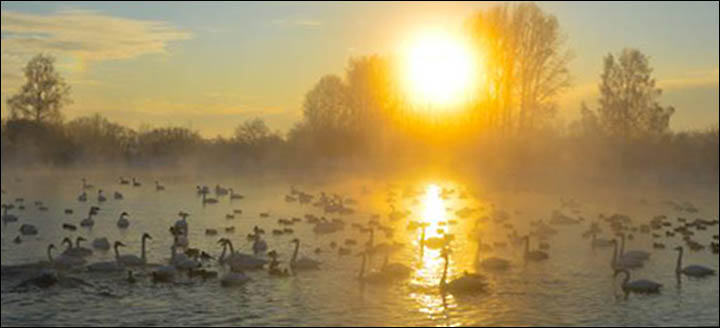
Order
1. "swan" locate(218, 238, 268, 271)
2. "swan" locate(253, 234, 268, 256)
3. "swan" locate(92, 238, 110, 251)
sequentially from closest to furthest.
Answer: "swan" locate(218, 238, 268, 271) < "swan" locate(92, 238, 110, 251) < "swan" locate(253, 234, 268, 256)

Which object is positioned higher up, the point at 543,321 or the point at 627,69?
the point at 627,69

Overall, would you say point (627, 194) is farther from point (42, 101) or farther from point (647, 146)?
point (42, 101)

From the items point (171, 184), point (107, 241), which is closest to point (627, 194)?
point (171, 184)

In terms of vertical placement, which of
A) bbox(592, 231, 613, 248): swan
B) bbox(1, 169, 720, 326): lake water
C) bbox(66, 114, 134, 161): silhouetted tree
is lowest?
bbox(1, 169, 720, 326): lake water

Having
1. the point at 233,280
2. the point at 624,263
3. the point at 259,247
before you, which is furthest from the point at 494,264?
the point at 233,280

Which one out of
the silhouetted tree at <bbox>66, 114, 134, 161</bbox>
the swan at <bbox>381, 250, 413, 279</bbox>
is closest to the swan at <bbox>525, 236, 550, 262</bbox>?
the swan at <bbox>381, 250, 413, 279</bbox>

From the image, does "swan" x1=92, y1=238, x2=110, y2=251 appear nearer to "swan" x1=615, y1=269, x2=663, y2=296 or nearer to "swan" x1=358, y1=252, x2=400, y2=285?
"swan" x1=358, y1=252, x2=400, y2=285

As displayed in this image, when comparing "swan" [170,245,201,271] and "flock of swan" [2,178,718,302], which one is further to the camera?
"swan" [170,245,201,271]

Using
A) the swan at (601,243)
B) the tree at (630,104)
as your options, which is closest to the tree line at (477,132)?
the tree at (630,104)

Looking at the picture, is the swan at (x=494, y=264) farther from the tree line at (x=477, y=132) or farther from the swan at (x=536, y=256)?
the tree line at (x=477, y=132)

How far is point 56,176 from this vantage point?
222 ft

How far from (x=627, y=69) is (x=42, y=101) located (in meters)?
58.1

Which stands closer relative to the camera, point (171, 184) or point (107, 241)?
point (107, 241)

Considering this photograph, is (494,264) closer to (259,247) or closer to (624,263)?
(624,263)
